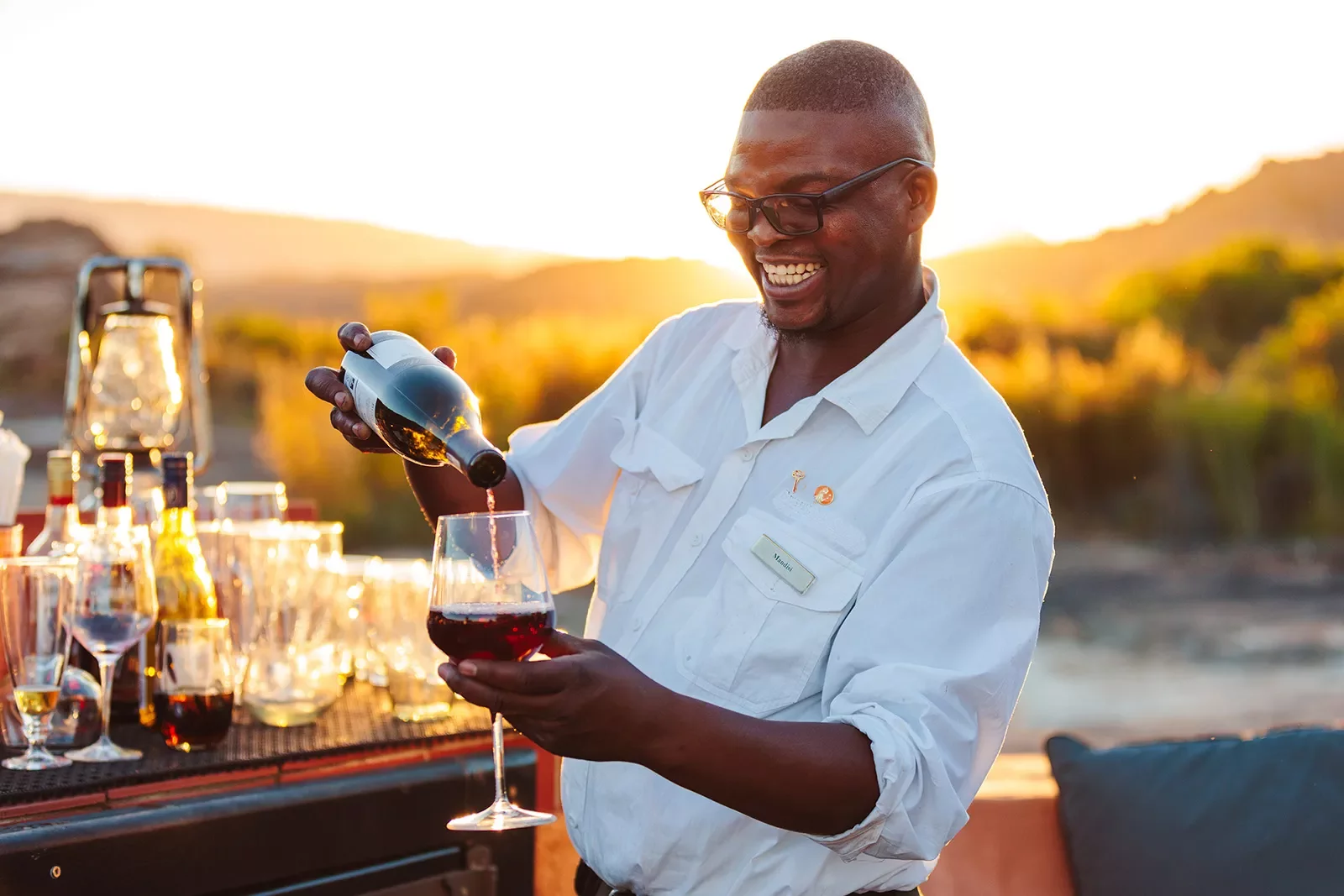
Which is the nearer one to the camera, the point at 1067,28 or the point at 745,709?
the point at 745,709

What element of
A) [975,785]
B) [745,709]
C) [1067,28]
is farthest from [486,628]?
[1067,28]

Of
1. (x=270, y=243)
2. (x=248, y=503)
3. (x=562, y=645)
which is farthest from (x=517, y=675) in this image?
(x=270, y=243)

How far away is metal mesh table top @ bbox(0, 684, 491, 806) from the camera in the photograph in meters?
1.66

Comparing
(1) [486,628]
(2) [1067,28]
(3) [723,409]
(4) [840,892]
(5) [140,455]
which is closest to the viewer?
(1) [486,628]

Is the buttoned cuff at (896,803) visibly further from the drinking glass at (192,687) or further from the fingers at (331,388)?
the drinking glass at (192,687)

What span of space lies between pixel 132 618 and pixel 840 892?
0.98 m

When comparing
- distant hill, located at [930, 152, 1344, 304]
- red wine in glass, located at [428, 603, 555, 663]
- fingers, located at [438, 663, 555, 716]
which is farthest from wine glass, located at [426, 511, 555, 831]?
distant hill, located at [930, 152, 1344, 304]

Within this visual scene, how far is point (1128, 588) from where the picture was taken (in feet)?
39.9

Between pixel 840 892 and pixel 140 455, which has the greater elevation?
pixel 140 455

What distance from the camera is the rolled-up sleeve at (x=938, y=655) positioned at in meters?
1.44

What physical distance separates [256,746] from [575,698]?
850 millimetres

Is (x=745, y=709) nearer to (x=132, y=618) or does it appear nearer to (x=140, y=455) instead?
(x=132, y=618)

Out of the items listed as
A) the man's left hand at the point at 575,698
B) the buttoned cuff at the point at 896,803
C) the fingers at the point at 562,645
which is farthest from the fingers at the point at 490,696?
the buttoned cuff at the point at 896,803

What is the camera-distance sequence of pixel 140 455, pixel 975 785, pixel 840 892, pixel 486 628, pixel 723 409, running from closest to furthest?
pixel 486 628 → pixel 975 785 → pixel 840 892 → pixel 723 409 → pixel 140 455
